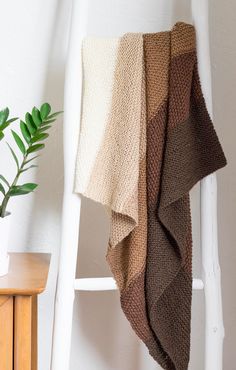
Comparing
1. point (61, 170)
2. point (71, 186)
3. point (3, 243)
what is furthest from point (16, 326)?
point (61, 170)

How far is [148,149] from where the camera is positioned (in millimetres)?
855

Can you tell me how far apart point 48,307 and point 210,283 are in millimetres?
384

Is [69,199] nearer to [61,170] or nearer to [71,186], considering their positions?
[71,186]

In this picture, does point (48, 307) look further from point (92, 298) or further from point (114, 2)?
point (114, 2)

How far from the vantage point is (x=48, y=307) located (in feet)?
3.51

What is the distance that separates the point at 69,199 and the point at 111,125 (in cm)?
15

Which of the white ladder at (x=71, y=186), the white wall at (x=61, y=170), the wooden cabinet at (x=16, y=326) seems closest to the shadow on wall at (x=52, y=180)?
the white wall at (x=61, y=170)

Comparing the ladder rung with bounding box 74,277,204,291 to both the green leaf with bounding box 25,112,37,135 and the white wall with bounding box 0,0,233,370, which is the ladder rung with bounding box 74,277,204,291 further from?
the green leaf with bounding box 25,112,37,135

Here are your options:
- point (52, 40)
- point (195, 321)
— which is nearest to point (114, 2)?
point (52, 40)

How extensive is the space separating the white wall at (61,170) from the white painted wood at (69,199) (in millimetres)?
160

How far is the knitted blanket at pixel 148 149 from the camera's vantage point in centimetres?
84

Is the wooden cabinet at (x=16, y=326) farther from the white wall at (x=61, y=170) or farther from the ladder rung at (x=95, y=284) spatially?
the white wall at (x=61, y=170)

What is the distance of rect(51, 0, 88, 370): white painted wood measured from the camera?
33.4 inches

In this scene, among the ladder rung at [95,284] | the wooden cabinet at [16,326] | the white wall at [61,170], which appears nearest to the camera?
the wooden cabinet at [16,326]
